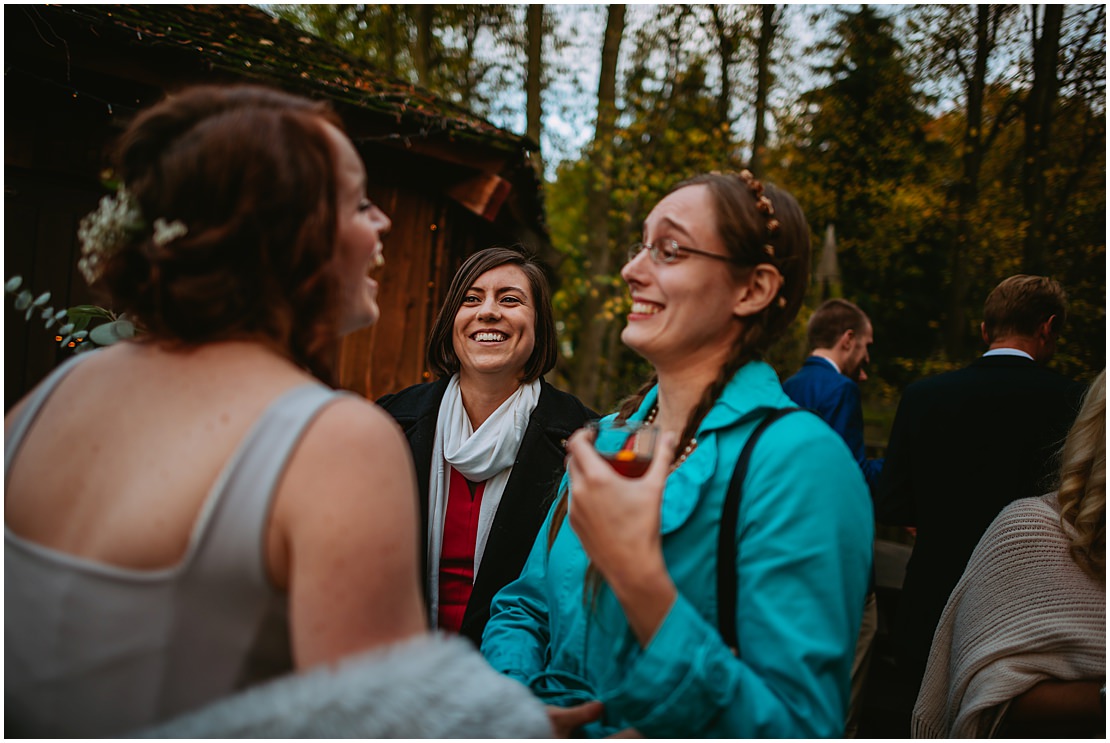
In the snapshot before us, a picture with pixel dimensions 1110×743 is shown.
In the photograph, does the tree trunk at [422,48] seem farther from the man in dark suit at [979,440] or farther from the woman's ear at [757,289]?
the woman's ear at [757,289]

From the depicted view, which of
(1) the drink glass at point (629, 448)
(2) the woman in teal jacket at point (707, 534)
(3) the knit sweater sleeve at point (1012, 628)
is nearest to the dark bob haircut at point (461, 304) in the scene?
(2) the woman in teal jacket at point (707, 534)

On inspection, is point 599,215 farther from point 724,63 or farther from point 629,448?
point 629,448

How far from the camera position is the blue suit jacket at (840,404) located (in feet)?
15.9

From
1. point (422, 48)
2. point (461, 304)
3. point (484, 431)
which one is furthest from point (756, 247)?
point (422, 48)

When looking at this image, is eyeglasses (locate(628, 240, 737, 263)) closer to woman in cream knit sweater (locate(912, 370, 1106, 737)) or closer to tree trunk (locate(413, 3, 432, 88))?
woman in cream knit sweater (locate(912, 370, 1106, 737))

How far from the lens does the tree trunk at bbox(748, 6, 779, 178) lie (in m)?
12.5

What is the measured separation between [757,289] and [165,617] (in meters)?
1.36

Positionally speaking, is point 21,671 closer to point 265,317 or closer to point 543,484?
point 265,317

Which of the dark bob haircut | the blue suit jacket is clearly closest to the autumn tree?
the blue suit jacket

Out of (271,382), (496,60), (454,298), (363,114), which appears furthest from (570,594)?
A: (496,60)

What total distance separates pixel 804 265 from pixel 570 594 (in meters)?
0.96

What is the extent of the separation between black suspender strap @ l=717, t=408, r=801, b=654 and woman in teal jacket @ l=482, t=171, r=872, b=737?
13mm

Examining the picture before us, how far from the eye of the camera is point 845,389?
4.87 meters

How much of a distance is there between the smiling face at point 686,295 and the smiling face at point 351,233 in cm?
65
